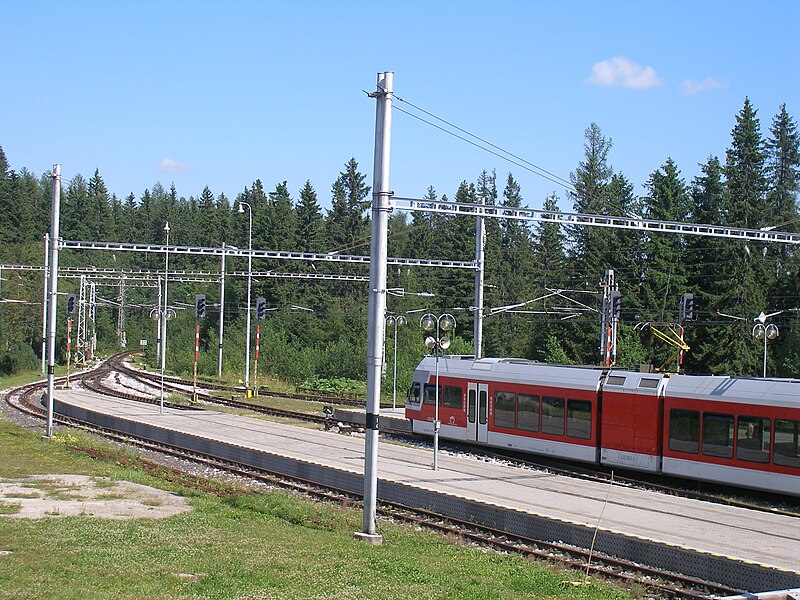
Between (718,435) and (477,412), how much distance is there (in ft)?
29.6

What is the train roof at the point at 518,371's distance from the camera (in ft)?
89.3

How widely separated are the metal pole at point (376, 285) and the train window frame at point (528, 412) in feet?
40.6

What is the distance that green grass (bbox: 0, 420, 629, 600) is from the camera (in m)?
12.1

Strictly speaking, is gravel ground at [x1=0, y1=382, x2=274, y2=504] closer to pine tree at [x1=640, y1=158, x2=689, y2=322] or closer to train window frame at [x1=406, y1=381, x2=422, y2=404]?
train window frame at [x1=406, y1=381, x2=422, y2=404]

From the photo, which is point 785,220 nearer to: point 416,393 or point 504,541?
point 416,393

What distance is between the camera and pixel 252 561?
14.0m

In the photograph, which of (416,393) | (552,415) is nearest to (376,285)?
(552,415)

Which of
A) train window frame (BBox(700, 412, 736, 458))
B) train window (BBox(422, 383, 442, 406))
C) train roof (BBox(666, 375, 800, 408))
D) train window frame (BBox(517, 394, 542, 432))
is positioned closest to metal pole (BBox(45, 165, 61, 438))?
train window (BBox(422, 383, 442, 406))

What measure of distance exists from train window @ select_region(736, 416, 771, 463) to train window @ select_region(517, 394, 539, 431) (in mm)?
6845

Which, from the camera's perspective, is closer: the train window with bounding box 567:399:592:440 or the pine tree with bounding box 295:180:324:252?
the train window with bounding box 567:399:592:440

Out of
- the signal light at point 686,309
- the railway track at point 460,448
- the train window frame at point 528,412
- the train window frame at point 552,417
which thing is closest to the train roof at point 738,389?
the railway track at point 460,448

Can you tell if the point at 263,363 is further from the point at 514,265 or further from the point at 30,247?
the point at 30,247

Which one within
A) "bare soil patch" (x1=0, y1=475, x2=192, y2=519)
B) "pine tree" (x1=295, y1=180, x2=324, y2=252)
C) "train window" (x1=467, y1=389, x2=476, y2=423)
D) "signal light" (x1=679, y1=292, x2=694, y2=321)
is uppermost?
"pine tree" (x1=295, y1=180, x2=324, y2=252)

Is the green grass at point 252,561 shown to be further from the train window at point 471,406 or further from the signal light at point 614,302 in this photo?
the signal light at point 614,302
